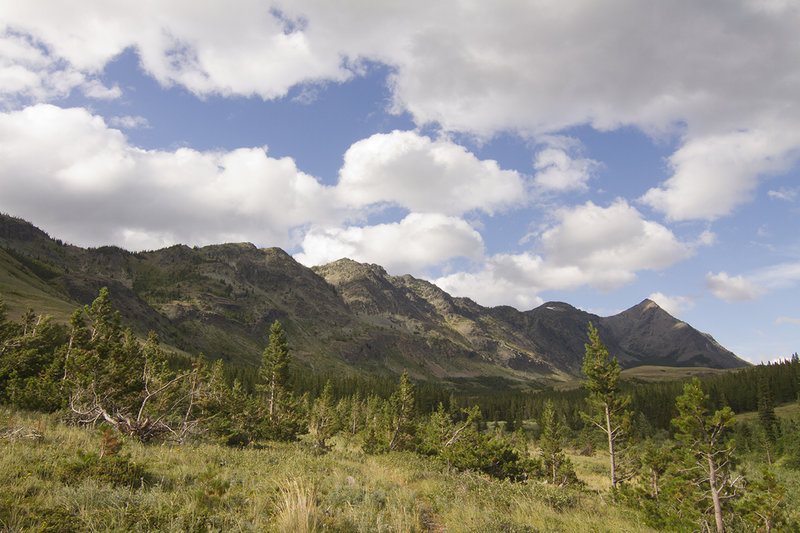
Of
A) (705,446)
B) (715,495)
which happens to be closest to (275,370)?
(705,446)

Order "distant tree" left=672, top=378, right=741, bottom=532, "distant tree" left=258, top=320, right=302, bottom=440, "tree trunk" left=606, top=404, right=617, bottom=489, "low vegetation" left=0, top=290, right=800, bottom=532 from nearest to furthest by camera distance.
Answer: "low vegetation" left=0, top=290, right=800, bottom=532, "distant tree" left=672, top=378, right=741, bottom=532, "tree trunk" left=606, top=404, right=617, bottom=489, "distant tree" left=258, top=320, right=302, bottom=440

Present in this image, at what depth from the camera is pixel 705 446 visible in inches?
598

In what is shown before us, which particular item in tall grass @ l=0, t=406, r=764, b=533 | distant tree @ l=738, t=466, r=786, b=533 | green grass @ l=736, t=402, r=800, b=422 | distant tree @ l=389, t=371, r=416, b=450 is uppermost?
tall grass @ l=0, t=406, r=764, b=533

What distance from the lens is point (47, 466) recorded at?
8.13m

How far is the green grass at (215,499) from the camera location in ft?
19.8

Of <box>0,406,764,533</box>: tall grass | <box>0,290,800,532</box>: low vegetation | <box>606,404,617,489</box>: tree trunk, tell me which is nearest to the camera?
<box>0,406,764,533</box>: tall grass

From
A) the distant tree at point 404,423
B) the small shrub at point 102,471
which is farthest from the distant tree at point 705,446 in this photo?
the distant tree at point 404,423

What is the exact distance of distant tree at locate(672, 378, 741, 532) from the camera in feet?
48.4

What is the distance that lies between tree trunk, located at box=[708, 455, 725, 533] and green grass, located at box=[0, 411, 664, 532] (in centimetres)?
660

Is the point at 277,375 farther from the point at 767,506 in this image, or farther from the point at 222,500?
the point at 767,506

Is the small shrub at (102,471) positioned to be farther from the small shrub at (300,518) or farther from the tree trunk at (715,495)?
the tree trunk at (715,495)

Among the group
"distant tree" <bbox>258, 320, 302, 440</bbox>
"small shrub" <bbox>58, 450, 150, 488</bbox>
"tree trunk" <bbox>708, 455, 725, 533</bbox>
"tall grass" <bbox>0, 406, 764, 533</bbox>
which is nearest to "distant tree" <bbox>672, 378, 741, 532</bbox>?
"tree trunk" <bbox>708, 455, 725, 533</bbox>

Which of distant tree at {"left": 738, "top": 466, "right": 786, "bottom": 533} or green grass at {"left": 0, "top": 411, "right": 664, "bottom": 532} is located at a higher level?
green grass at {"left": 0, "top": 411, "right": 664, "bottom": 532}

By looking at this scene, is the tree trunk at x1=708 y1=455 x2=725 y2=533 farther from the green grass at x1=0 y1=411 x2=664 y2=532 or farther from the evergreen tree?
the green grass at x1=0 y1=411 x2=664 y2=532
